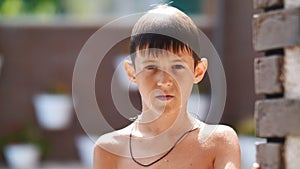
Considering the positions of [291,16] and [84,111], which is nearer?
[291,16]

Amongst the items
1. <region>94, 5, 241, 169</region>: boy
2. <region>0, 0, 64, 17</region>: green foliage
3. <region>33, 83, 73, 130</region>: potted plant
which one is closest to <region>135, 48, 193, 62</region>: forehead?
<region>94, 5, 241, 169</region>: boy

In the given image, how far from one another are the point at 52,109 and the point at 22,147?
2.11 ft

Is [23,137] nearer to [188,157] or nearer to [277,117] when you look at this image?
[188,157]

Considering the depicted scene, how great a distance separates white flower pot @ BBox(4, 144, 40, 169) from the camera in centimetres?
736

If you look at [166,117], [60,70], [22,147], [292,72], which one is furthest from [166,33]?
[60,70]

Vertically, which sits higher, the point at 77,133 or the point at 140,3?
the point at 140,3

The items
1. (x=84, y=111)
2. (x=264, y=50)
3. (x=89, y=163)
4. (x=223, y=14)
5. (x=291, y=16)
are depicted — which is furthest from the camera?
(x=223, y=14)

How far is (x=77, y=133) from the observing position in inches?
317

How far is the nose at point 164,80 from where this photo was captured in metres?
1.63

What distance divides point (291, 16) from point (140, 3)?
706 cm

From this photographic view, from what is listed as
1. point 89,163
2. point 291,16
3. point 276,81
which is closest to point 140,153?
point 276,81

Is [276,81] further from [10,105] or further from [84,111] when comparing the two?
[10,105]

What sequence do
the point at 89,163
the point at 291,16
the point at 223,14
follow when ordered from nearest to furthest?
the point at 291,16 < the point at 89,163 < the point at 223,14

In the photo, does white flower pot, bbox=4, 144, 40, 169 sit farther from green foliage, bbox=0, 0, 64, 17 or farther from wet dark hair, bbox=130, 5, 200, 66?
wet dark hair, bbox=130, 5, 200, 66
